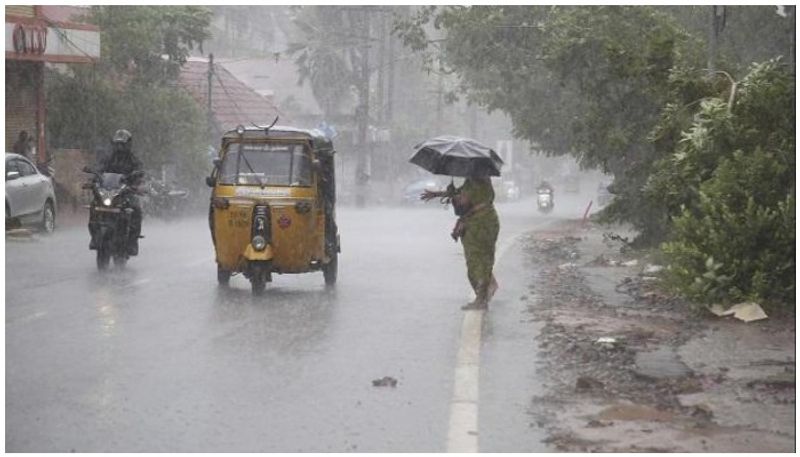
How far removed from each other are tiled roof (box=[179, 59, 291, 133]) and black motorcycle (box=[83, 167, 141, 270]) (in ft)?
126

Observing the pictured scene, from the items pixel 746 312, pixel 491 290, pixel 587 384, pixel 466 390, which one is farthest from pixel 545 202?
pixel 466 390

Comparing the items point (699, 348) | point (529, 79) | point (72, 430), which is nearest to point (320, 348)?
point (699, 348)

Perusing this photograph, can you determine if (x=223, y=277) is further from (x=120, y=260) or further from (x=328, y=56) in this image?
(x=328, y=56)

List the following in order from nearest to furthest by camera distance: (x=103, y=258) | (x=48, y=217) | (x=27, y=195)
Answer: (x=103, y=258) < (x=27, y=195) < (x=48, y=217)

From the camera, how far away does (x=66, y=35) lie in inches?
1388

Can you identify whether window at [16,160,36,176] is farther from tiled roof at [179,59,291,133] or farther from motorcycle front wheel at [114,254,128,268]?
tiled roof at [179,59,291,133]

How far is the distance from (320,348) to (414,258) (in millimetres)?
10861

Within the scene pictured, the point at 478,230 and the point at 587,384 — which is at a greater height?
the point at 478,230

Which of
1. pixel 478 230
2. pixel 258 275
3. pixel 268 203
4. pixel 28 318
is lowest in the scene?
pixel 28 318

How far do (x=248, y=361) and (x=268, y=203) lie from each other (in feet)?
16.8

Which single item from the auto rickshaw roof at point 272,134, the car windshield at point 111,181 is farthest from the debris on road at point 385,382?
the car windshield at point 111,181

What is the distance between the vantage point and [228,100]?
201 feet

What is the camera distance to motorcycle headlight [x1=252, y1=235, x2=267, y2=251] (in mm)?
15352

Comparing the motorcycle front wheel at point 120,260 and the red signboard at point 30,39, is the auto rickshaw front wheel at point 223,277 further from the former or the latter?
the red signboard at point 30,39
